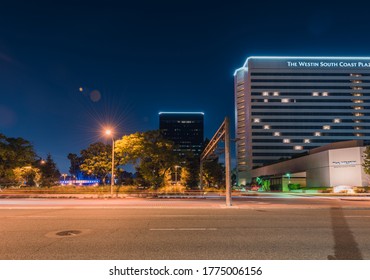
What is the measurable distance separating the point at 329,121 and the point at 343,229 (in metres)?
121

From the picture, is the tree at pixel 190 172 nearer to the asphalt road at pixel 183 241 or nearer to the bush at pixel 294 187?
the bush at pixel 294 187

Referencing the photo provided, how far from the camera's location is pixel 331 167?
55375 millimetres

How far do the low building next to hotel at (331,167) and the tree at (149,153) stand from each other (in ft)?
102

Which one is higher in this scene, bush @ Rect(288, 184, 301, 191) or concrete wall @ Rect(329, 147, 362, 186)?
concrete wall @ Rect(329, 147, 362, 186)

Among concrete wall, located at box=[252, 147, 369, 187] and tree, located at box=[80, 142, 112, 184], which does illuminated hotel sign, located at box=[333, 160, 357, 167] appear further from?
tree, located at box=[80, 142, 112, 184]

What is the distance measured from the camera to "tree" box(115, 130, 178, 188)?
3884cm

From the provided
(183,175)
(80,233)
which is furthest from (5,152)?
(80,233)

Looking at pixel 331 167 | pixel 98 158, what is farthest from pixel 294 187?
pixel 98 158

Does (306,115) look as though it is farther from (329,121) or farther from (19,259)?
(19,259)

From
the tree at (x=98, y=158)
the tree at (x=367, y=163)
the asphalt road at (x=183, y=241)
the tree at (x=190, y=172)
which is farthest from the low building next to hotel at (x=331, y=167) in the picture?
the asphalt road at (x=183, y=241)

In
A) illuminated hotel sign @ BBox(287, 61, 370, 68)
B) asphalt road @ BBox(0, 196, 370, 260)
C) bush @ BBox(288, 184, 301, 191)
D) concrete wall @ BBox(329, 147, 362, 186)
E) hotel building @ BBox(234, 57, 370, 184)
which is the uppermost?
illuminated hotel sign @ BBox(287, 61, 370, 68)

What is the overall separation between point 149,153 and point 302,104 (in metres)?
97.6

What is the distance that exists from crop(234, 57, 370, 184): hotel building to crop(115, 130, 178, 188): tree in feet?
267

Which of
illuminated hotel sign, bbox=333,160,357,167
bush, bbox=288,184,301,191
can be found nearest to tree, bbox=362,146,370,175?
illuminated hotel sign, bbox=333,160,357,167
